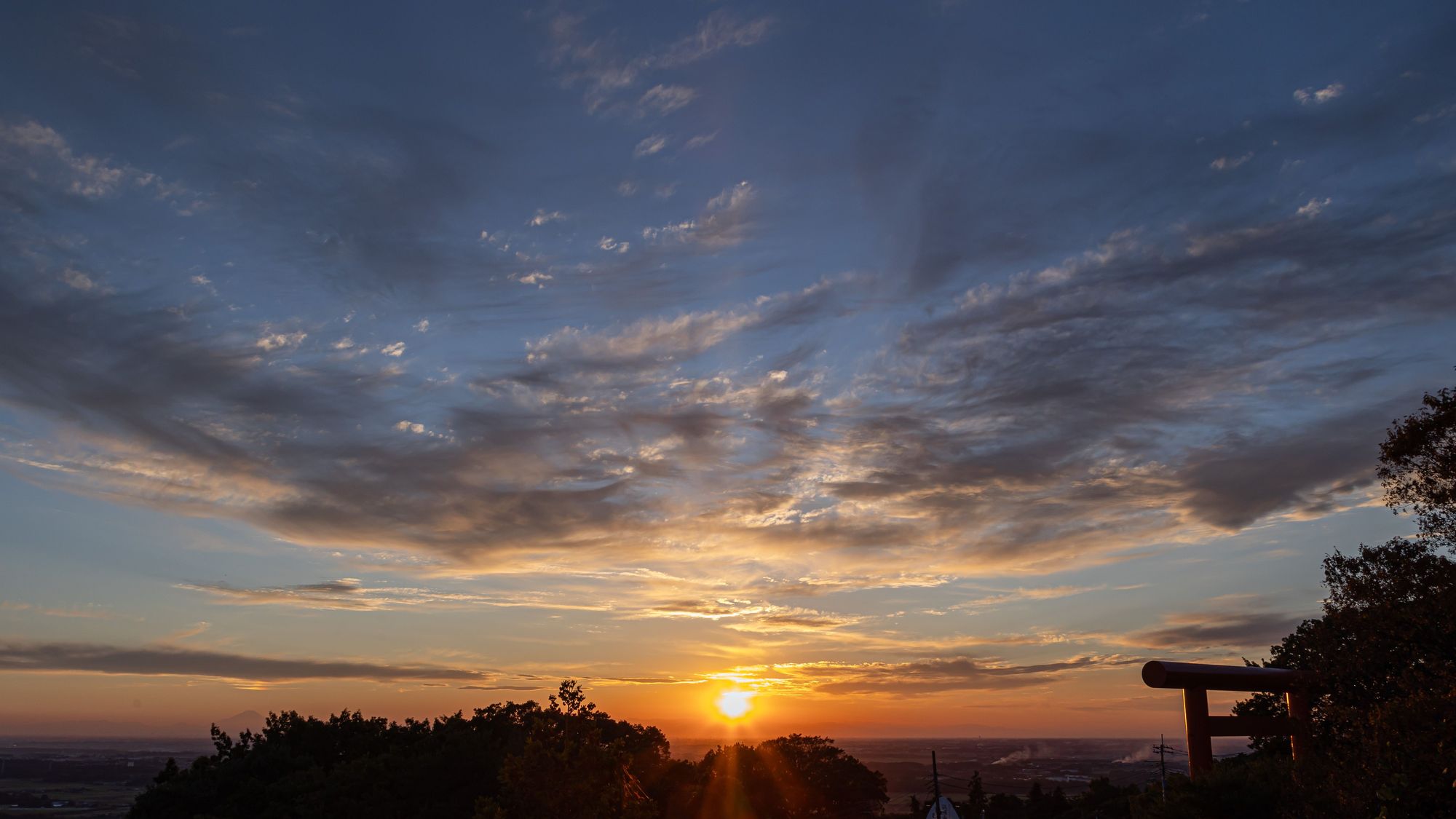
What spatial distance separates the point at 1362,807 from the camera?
14.6 meters

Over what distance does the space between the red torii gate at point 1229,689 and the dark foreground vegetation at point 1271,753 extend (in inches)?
17.0

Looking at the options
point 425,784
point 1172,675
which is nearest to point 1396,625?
point 1172,675

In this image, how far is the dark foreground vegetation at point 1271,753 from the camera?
14234mm

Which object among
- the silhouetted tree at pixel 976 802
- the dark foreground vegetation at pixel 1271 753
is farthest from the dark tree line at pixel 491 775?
the silhouetted tree at pixel 976 802

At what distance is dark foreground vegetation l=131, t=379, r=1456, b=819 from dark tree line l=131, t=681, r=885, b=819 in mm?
64

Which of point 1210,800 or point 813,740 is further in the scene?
point 813,740

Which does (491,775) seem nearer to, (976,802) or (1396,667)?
(1396,667)

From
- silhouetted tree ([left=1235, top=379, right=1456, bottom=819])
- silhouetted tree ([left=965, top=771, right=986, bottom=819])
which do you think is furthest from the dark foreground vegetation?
silhouetted tree ([left=965, top=771, right=986, bottom=819])

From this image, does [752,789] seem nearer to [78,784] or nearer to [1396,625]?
[1396,625]

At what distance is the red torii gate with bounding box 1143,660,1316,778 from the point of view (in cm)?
2170

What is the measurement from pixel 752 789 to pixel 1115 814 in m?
20.9

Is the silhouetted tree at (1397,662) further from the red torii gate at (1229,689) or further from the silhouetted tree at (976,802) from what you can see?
the silhouetted tree at (976,802)

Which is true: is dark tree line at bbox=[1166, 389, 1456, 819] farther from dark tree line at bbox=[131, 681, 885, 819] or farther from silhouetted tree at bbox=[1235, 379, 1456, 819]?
dark tree line at bbox=[131, 681, 885, 819]

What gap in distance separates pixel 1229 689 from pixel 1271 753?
700 inches
